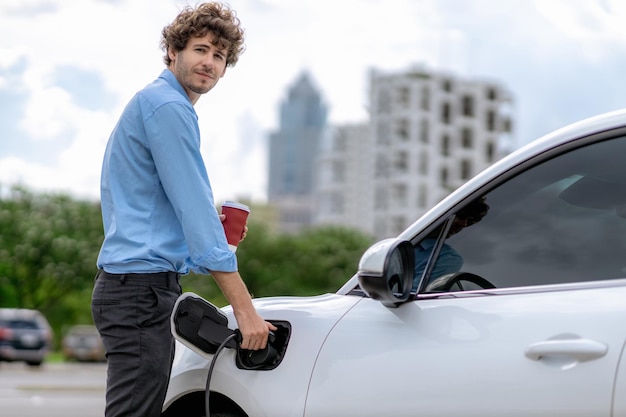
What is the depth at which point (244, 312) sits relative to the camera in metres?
3.15

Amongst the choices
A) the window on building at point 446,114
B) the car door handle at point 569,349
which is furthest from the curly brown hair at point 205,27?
the window on building at point 446,114

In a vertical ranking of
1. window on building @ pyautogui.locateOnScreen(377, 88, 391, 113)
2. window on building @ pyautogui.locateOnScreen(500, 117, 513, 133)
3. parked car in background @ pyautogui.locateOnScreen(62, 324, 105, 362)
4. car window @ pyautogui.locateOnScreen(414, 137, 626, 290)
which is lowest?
parked car in background @ pyautogui.locateOnScreen(62, 324, 105, 362)

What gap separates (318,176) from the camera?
117000mm

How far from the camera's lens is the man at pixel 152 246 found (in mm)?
3125

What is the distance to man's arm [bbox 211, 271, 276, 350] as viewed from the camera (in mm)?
3123

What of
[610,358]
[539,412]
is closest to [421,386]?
[539,412]

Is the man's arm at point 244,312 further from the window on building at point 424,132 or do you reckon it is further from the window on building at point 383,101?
the window on building at point 383,101

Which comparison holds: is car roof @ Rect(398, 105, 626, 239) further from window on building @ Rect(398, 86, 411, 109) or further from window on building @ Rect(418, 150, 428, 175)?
window on building @ Rect(398, 86, 411, 109)

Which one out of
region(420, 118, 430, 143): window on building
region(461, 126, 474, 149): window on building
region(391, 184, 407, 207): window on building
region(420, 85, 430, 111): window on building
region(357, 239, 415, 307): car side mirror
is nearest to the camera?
region(357, 239, 415, 307): car side mirror

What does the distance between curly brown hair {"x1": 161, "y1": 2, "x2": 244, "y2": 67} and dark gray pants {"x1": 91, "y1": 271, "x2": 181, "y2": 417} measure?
73 centimetres

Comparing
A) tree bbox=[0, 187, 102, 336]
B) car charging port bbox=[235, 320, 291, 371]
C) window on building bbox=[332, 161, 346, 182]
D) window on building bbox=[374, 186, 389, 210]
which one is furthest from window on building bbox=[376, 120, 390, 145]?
car charging port bbox=[235, 320, 291, 371]

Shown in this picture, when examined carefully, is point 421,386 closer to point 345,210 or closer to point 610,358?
point 610,358

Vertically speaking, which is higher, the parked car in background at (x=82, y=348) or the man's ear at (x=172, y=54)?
the man's ear at (x=172, y=54)

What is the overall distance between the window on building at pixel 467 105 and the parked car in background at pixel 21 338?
78.1m
